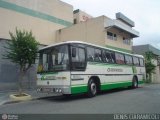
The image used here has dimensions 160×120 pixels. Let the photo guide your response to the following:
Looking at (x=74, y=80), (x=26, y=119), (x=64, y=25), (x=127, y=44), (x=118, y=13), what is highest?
(x=118, y=13)

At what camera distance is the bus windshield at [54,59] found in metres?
11.9

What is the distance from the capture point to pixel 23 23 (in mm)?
22156

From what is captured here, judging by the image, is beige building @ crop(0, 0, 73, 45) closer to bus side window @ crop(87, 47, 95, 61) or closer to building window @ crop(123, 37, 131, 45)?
building window @ crop(123, 37, 131, 45)

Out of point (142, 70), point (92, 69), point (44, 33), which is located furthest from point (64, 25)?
point (92, 69)

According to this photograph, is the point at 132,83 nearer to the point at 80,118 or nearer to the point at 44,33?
the point at 44,33

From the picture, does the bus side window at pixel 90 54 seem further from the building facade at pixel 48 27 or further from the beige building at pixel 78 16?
the beige building at pixel 78 16

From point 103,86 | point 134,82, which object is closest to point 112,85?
point 103,86

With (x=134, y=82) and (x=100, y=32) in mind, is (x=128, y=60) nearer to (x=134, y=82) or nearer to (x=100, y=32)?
(x=134, y=82)

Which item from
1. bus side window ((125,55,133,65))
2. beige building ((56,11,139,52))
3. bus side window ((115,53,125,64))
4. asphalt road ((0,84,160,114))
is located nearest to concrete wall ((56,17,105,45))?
beige building ((56,11,139,52))

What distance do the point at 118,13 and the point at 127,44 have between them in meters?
8.58

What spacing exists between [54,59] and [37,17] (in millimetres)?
12664

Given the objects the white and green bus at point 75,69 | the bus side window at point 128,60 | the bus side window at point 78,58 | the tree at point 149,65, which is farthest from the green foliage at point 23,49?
the tree at point 149,65

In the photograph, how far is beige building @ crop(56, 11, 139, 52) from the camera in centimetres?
2402

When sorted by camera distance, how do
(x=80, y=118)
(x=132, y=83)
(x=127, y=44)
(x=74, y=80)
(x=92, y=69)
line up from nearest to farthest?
(x=80, y=118)
(x=74, y=80)
(x=92, y=69)
(x=132, y=83)
(x=127, y=44)
